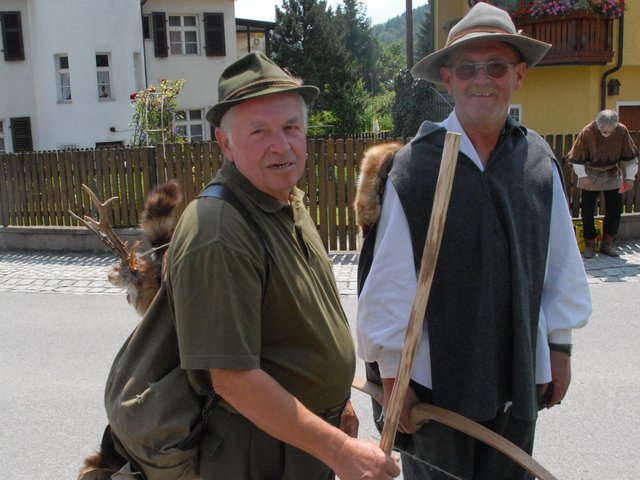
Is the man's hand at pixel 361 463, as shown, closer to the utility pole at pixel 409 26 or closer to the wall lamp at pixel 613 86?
the wall lamp at pixel 613 86

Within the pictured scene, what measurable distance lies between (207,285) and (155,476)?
0.66 metres

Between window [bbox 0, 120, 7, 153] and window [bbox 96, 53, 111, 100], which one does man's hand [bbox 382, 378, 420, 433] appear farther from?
window [bbox 0, 120, 7, 153]

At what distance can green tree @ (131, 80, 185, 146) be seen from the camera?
12.9m

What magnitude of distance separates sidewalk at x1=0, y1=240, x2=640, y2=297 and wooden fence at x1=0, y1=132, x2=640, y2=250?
70 cm

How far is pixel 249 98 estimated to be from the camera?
1885mm

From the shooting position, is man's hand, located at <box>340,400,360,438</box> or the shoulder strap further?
man's hand, located at <box>340,400,360,438</box>

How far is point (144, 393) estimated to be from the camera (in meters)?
1.91

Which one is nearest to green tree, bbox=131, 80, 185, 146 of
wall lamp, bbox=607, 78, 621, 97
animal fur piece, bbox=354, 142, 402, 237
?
Answer: wall lamp, bbox=607, 78, 621, 97

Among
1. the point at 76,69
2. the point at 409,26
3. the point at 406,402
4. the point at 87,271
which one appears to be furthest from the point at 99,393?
the point at 76,69

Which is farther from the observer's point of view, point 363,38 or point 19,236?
point 363,38

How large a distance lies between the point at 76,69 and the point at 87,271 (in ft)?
53.3

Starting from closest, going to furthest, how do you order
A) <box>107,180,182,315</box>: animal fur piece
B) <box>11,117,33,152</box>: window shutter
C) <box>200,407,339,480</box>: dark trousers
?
1. <box>200,407,339,480</box>: dark trousers
2. <box>107,180,182,315</box>: animal fur piece
3. <box>11,117,33,152</box>: window shutter

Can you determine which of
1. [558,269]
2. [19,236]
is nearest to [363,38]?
[19,236]

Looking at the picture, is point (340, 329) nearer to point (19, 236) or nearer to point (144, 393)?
Result: point (144, 393)
